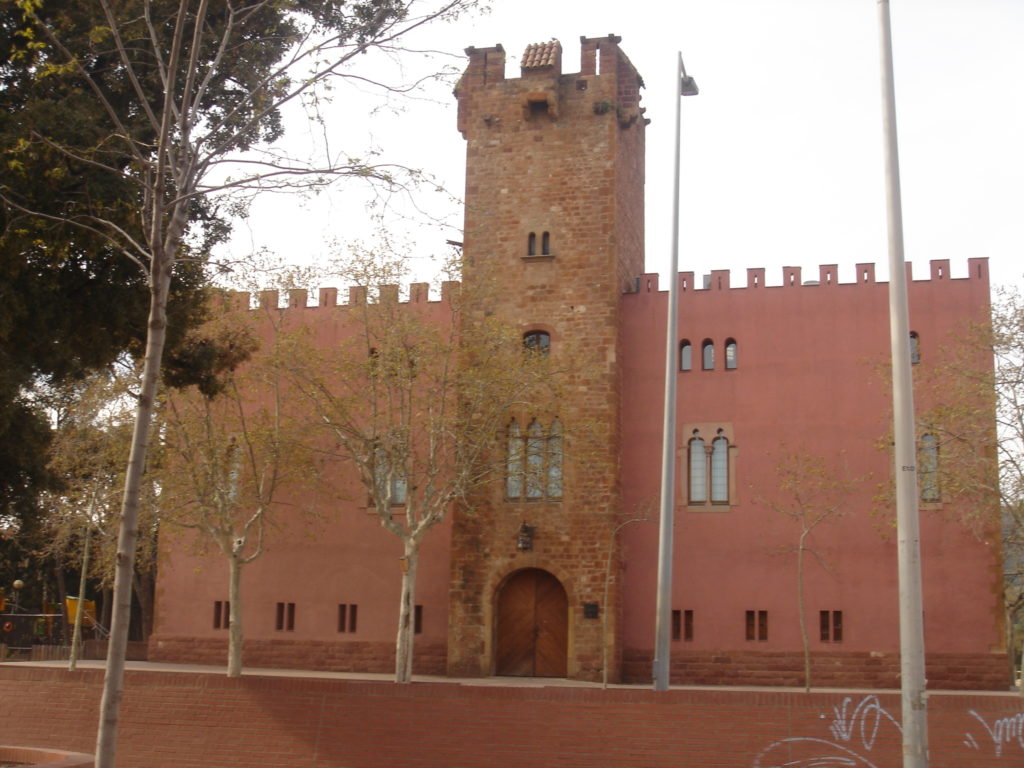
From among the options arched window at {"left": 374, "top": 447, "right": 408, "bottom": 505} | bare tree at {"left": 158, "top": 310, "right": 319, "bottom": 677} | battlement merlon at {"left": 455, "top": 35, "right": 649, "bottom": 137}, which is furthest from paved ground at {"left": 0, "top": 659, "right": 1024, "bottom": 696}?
battlement merlon at {"left": 455, "top": 35, "right": 649, "bottom": 137}

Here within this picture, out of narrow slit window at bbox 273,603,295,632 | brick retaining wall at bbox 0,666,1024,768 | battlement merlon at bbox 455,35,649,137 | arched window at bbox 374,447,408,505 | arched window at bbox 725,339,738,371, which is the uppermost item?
battlement merlon at bbox 455,35,649,137

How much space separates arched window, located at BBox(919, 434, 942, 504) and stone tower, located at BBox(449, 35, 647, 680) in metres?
6.25

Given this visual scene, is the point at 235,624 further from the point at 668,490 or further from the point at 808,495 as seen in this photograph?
the point at 808,495

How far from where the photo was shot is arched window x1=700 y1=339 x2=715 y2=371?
26.3m

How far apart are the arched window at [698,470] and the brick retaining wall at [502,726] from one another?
33.7 feet

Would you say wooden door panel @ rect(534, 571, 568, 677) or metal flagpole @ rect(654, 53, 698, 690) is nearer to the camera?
metal flagpole @ rect(654, 53, 698, 690)

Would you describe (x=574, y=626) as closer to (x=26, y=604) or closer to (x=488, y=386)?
(x=488, y=386)

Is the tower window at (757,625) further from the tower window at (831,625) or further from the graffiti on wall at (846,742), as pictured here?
the graffiti on wall at (846,742)

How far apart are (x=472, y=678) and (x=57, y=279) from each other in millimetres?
13536

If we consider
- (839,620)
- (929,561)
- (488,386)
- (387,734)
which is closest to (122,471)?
(488,386)

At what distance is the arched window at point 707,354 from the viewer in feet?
86.4

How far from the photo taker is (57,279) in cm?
1447

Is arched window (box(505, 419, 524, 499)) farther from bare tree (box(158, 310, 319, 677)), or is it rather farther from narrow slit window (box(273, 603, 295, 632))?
narrow slit window (box(273, 603, 295, 632))

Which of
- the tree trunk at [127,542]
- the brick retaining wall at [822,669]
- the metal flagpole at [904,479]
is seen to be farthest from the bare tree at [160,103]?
the brick retaining wall at [822,669]
